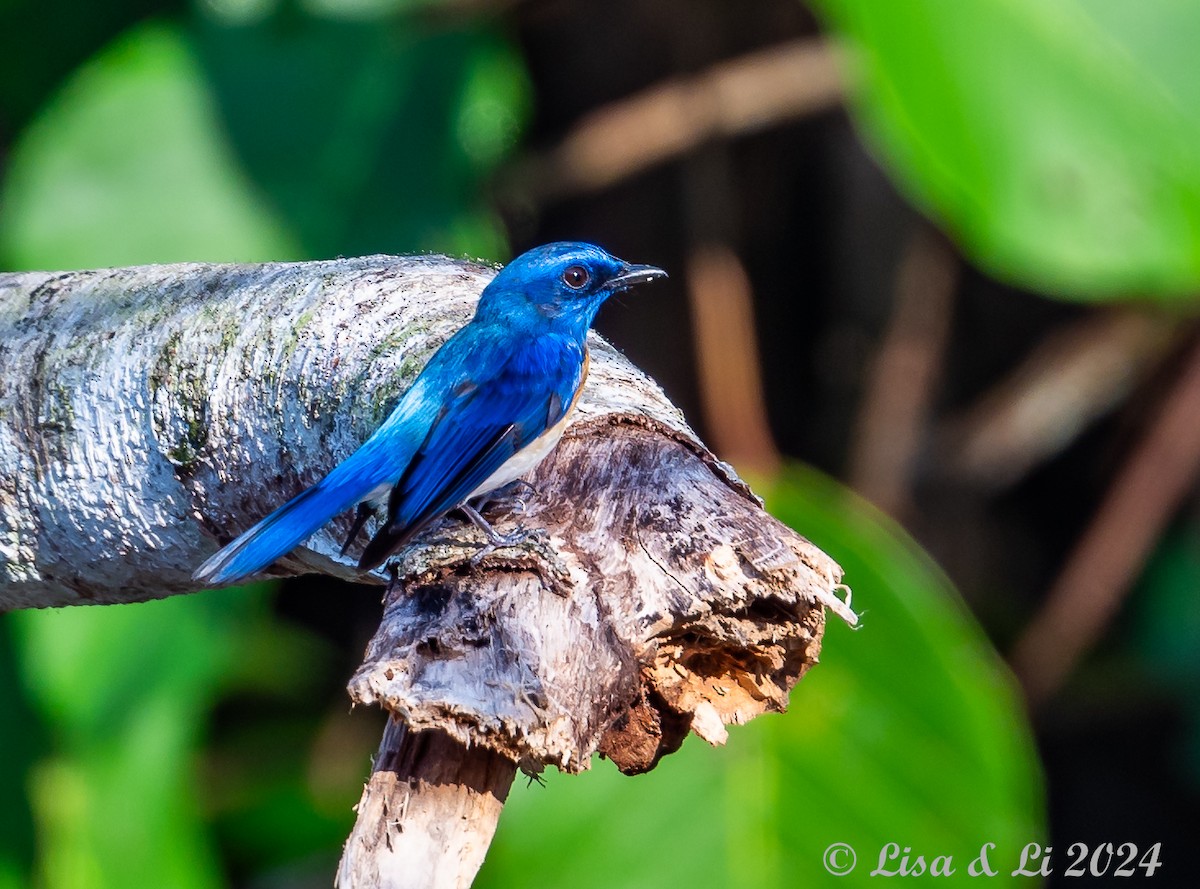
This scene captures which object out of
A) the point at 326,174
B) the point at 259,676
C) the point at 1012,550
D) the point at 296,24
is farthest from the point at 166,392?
the point at 1012,550

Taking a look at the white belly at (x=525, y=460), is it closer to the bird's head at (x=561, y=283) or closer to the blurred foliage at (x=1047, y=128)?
the bird's head at (x=561, y=283)

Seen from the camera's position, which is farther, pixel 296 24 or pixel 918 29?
pixel 296 24

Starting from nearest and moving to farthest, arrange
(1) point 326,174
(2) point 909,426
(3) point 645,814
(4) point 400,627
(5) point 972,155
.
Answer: (4) point 400,627 → (5) point 972,155 → (3) point 645,814 → (1) point 326,174 → (2) point 909,426

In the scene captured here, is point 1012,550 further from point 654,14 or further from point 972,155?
point 972,155

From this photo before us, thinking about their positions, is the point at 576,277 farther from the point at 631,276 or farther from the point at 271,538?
the point at 271,538

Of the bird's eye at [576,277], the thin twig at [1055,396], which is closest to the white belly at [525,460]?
the bird's eye at [576,277]

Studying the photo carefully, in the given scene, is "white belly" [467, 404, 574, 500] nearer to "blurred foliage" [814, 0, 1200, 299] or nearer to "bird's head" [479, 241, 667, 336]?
"bird's head" [479, 241, 667, 336]

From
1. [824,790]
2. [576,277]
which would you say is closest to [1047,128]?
[576,277]
